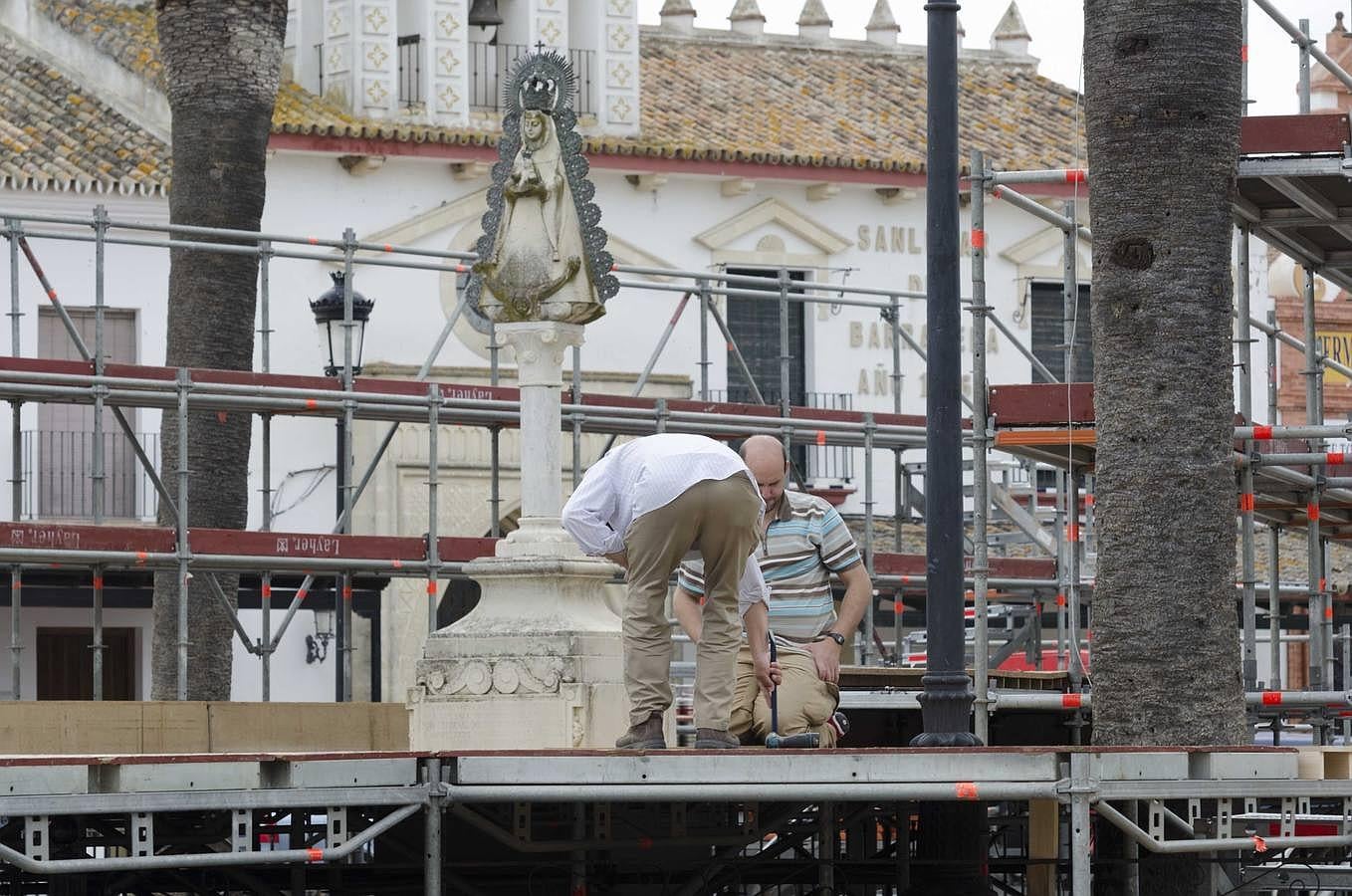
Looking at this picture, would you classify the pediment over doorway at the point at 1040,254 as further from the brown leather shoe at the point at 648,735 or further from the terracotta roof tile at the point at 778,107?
the brown leather shoe at the point at 648,735

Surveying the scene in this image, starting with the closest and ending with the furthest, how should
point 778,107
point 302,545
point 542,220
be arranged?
point 542,220
point 302,545
point 778,107

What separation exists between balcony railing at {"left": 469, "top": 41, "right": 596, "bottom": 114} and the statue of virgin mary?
1585 centimetres

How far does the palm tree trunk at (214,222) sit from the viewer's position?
18.8 metres

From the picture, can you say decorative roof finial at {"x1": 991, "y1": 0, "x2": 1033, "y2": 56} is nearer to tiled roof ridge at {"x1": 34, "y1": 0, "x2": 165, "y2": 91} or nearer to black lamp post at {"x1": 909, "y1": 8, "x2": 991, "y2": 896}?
tiled roof ridge at {"x1": 34, "y1": 0, "x2": 165, "y2": 91}

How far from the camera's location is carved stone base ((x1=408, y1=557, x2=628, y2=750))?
521 inches

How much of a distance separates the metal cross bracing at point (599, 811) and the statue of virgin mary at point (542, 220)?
3719 millimetres

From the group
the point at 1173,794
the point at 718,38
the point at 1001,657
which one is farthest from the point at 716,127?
the point at 1173,794

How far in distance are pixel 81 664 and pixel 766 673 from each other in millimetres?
18750

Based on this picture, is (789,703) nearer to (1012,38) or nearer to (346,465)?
(346,465)

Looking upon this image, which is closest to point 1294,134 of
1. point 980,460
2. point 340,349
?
point 980,460

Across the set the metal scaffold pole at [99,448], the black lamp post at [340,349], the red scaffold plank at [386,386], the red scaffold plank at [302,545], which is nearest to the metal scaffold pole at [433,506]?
the red scaffold plank at [302,545]

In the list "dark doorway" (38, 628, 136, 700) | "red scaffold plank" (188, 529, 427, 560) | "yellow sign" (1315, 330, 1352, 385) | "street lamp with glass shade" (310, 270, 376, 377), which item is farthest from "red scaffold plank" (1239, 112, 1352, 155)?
"yellow sign" (1315, 330, 1352, 385)

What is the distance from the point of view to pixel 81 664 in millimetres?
27984

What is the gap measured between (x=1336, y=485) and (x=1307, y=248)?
155 centimetres
